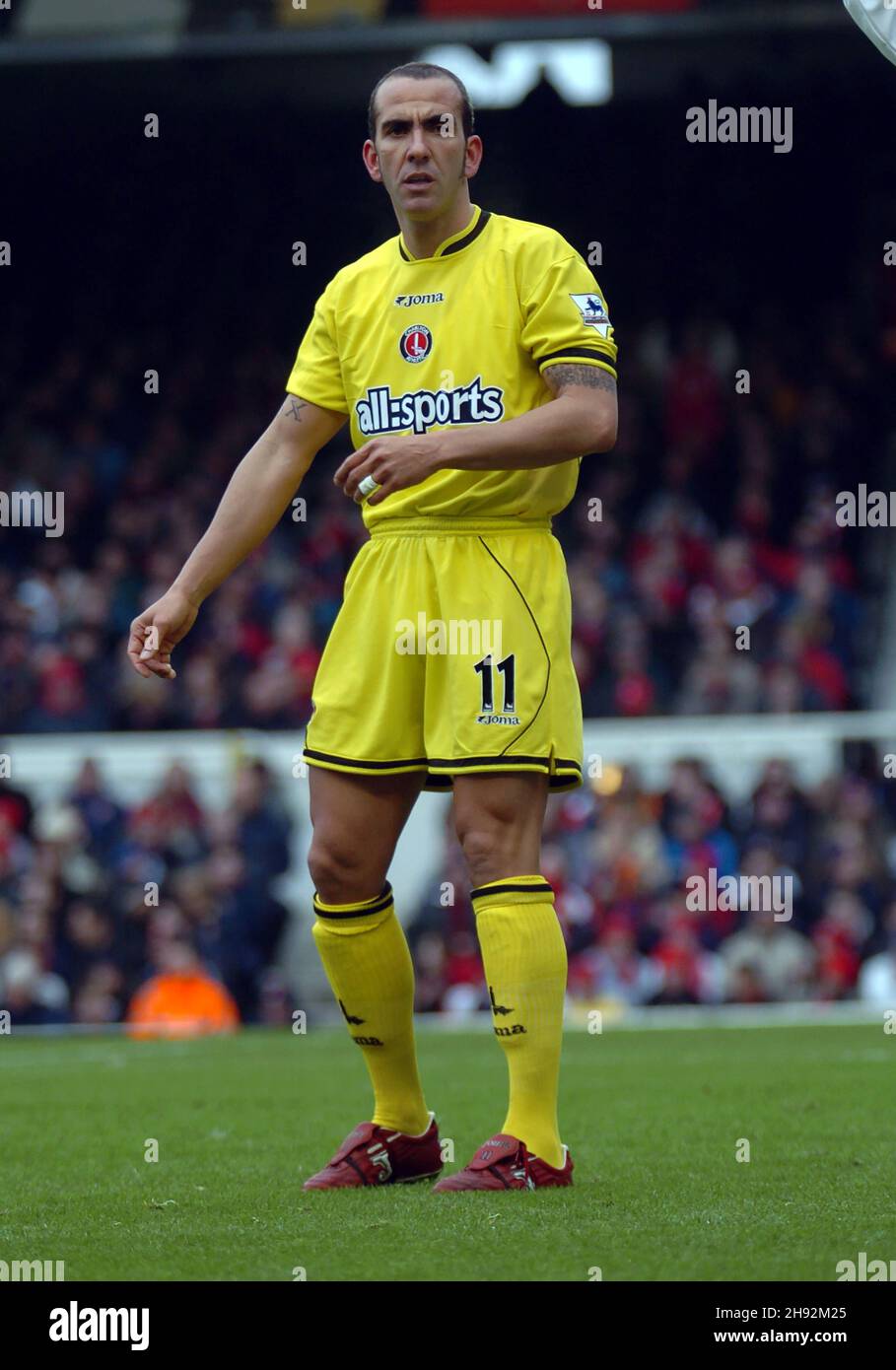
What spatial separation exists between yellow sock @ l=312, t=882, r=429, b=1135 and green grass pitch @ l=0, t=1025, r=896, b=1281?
0.28m

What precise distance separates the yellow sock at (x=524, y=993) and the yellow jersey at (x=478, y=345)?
2.91 feet

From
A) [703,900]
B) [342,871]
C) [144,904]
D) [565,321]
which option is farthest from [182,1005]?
[565,321]

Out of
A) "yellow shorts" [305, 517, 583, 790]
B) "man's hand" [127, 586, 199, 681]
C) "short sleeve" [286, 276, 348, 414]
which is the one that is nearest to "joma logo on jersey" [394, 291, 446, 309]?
"short sleeve" [286, 276, 348, 414]

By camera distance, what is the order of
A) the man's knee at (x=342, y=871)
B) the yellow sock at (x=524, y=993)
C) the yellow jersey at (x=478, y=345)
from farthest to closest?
the man's knee at (x=342, y=871) < the yellow jersey at (x=478, y=345) < the yellow sock at (x=524, y=993)

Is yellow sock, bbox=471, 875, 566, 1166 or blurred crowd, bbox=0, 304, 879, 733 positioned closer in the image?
yellow sock, bbox=471, 875, 566, 1166

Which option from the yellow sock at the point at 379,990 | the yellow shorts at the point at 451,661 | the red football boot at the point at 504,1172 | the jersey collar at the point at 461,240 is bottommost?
the red football boot at the point at 504,1172

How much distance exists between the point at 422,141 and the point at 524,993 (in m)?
1.90

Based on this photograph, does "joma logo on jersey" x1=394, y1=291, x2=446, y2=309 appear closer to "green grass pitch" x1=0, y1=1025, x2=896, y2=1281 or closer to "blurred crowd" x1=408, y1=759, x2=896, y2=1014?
"green grass pitch" x1=0, y1=1025, x2=896, y2=1281

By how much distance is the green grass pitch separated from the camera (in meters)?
4.08

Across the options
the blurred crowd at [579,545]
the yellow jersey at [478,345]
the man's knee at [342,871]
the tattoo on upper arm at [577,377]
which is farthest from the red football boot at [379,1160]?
the blurred crowd at [579,545]

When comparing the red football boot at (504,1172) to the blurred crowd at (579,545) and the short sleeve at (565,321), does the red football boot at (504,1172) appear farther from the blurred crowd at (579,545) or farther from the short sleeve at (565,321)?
the blurred crowd at (579,545)

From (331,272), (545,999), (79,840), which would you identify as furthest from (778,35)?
(545,999)

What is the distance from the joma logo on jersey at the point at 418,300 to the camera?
17.5ft

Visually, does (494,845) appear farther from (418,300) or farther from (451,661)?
(418,300)
